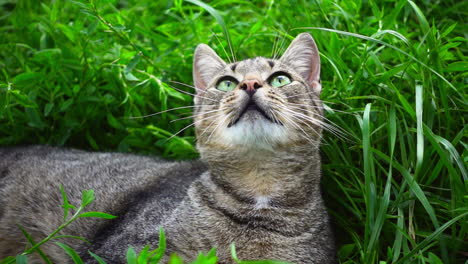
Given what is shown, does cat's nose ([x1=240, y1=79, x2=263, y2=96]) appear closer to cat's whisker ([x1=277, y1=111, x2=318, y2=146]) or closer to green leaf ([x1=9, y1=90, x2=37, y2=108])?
cat's whisker ([x1=277, y1=111, x2=318, y2=146])

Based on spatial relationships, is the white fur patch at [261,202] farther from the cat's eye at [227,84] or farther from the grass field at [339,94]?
the cat's eye at [227,84]

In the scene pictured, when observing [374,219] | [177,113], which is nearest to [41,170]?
[177,113]

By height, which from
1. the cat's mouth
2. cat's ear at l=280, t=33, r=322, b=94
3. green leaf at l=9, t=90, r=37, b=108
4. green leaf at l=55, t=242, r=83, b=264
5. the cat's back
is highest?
cat's ear at l=280, t=33, r=322, b=94

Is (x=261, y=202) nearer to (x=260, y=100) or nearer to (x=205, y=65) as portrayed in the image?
(x=260, y=100)

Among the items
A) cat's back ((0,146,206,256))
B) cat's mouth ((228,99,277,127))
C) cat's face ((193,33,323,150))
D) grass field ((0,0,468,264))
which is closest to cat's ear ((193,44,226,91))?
cat's face ((193,33,323,150))

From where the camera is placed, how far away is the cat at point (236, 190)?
107 inches

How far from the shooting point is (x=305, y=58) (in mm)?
3268

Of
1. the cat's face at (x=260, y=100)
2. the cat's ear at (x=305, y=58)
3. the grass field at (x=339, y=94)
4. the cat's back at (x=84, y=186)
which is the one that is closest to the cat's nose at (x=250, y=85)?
the cat's face at (x=260, y=100)

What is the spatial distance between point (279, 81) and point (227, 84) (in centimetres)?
30

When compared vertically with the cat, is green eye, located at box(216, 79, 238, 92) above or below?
above

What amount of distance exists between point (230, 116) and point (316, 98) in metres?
0.65

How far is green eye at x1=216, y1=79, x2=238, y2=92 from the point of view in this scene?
3027 mm

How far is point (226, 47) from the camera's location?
403 centimetres

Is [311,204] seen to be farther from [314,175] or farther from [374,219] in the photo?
[374,219]
